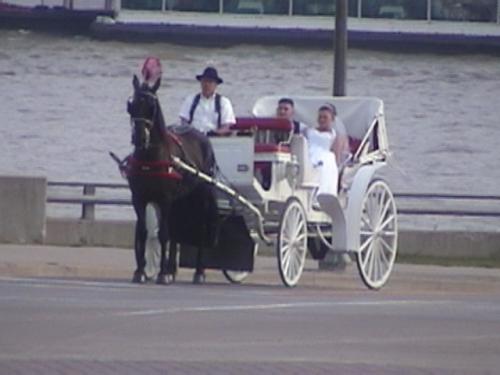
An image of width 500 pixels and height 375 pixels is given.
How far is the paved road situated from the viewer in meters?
11.4

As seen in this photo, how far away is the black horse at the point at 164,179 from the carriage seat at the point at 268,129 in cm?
69

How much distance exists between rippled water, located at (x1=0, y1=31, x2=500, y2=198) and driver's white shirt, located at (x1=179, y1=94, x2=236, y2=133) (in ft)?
52.1

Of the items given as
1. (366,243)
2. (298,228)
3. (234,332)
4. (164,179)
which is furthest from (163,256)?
(234,332)

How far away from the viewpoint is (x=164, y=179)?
A: 1764 centimetres

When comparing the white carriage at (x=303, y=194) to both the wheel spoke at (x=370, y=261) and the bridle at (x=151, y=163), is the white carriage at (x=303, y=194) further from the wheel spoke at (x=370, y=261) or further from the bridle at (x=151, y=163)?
the bridle at (x=151, y=163)

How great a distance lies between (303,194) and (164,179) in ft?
6.84

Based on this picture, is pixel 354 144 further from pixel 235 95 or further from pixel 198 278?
pixel 235 95

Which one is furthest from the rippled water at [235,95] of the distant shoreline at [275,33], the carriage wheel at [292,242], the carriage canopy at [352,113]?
the carriage wheel at [292,242]

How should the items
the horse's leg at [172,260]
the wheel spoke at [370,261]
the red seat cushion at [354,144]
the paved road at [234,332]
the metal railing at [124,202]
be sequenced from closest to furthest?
the paved road at [234,332], the horse's leg at [172,260], the wheel spoke at [370,261], the red seat cushion at [354,144], the metal railing at [124,202]

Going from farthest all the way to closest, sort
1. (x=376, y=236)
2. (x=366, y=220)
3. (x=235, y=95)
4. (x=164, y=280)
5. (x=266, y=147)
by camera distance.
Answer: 1. (x=235, y=95)
2. (x=376, y=236)
3. (x=366, y=220)
4. (x=266, y=147)
5. (x=164, y=280)

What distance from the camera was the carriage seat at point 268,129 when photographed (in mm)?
18656

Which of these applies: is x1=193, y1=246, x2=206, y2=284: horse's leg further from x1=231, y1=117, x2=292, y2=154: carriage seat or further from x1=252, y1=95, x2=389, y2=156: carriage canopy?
x1=252, y1=95, x2=389, y2=156: carriage canopy

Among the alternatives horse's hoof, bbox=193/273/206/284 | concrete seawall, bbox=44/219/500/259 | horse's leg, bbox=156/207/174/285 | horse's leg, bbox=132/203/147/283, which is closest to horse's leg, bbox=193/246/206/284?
horse's hoof, bbox=193/273/206/284

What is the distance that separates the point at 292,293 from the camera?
58.2 ft
